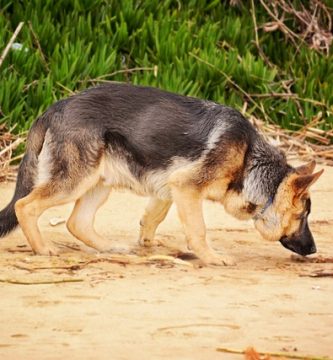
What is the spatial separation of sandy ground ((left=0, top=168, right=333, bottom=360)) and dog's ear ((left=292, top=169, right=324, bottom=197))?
0.51m

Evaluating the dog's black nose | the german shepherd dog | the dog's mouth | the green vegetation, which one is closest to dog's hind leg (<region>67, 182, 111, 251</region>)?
the german shepherd dog

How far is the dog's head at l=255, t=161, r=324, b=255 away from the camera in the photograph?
26.8 ft

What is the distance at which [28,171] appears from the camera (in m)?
8.11

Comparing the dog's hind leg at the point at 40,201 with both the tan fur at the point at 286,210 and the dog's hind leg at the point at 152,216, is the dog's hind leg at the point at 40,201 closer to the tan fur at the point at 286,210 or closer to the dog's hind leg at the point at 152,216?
the dog's hind leg at the point at 152,216

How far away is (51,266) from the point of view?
296 inches

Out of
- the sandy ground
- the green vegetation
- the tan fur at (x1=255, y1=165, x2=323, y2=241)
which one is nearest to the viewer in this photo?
the sandy ground

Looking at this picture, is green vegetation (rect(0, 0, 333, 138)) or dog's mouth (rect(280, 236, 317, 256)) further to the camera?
green vegetation (rect(0, 0, 333, 138))

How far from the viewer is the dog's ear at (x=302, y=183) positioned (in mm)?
8023

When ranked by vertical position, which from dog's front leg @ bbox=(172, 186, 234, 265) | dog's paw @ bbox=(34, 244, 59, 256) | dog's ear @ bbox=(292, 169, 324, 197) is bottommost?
dog's paw @ bbox=(34, 244, 59, 256)

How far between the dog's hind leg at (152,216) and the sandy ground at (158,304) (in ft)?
0.47

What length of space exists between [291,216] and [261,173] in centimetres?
39

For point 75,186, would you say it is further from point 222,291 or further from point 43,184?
point 222,291

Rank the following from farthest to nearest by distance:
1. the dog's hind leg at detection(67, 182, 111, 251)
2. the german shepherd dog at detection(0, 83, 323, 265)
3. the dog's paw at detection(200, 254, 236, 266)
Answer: the dog's hind leg at detection(67, 182, 111, 251)
the dog's paw at detection(200, 254, 236, 266)
the german shepherd dog at detection(0, 83, 323, 265)

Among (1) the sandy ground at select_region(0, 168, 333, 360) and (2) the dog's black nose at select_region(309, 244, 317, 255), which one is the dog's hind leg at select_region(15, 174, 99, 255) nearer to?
(1) the sandy ground at select_region(0, 168, 333, 360)
